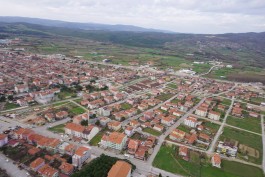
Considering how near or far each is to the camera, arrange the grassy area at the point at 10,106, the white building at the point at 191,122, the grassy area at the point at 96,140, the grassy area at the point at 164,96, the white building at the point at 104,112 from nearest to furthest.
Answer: the grassy area at the point at 96,140
the white building at the point at 191,122
the white building at the point at 104,112
the grassy area at the point at 10,106
the grassy area at the point at 164,96

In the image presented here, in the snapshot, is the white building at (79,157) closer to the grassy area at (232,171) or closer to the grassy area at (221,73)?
the grassy area at (232,171)

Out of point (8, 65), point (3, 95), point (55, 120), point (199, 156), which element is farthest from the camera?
point (8, 65)

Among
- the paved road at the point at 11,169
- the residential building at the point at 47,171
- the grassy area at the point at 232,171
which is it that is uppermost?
the residential building at the point at 47,171

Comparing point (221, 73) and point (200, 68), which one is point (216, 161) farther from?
point (200, 68)

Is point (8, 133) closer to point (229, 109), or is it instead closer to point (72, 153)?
point (72, 153)

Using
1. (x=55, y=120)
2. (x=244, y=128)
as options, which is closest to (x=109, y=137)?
(x=55, y=120)

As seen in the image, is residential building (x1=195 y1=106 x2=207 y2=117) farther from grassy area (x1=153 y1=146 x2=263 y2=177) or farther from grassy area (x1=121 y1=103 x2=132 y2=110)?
grassy area (x1=153 y1=146 x2=263 y2=177)

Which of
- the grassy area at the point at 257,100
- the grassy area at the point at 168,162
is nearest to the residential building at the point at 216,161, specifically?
the grassy area at the point at 168,162

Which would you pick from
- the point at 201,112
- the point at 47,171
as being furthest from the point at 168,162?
the point at 201,112
